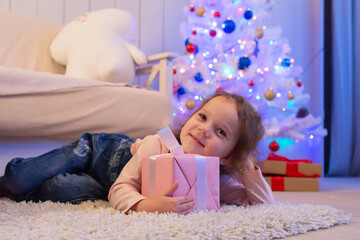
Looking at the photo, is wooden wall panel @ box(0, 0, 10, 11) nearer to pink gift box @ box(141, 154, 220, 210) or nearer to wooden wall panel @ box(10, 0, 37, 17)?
wooden wall panel @ box(10, 0, 37, 17)

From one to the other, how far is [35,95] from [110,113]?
0.29m

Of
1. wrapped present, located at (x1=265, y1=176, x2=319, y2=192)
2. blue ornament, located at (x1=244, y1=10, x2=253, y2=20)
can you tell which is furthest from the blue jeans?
blue ornament, located at (x1=244, y1=10, x2=253, y2=20)

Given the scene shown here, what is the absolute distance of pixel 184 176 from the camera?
82 centimetres

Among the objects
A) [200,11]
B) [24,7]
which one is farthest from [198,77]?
[24,7]

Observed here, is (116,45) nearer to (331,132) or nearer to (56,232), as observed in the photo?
(56,232)

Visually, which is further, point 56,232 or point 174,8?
point 174,8

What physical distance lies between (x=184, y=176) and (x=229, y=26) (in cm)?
154

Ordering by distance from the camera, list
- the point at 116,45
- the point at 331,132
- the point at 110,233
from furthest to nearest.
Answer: the point at 331,132 < the point at 116,45 < the point at 110,233

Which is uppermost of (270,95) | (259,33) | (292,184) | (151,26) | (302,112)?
(151,26)

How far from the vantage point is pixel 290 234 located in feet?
2.33

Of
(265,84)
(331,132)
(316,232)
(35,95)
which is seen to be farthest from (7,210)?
(331,132)

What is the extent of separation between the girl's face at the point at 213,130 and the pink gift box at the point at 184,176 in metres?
0.09

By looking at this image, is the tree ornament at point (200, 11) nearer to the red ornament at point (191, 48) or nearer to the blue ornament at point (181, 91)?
the red ornament at point (191, 48)

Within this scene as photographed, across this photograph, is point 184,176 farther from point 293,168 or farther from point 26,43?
point 26,43
